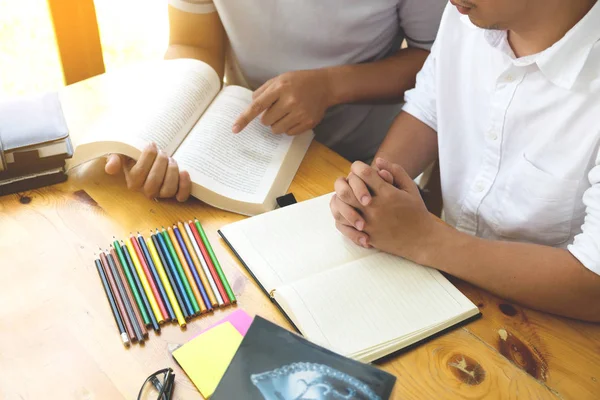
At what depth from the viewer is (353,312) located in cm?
76

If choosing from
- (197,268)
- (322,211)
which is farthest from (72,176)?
(322,211)

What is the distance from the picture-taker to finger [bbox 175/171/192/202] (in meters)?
0.92

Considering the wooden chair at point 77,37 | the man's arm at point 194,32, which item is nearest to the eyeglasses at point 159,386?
the man's arm at point 194,32

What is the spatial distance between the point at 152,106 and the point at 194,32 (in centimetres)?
33

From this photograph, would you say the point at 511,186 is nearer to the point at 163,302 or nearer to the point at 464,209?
the point at 464,209

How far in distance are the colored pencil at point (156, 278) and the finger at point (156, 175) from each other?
99mm

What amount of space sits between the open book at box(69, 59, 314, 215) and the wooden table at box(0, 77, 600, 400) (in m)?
0.05

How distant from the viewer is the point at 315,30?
124 centimetres

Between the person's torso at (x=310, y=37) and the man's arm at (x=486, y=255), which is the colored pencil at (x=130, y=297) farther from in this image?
the person's torso at (x=310, y=37)

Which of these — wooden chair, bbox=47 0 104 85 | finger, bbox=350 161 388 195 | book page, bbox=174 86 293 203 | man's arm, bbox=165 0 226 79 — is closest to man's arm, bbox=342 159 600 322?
finger, bbox=350 161 388 195

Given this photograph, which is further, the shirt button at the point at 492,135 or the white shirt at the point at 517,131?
the shirt button at the point at 492,135

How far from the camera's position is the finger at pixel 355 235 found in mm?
855

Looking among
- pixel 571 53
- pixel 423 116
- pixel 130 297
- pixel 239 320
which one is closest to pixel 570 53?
pixel 571 53

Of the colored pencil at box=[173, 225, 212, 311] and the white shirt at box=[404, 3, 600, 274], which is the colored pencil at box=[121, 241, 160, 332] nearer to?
the colored pencil at box=[173, 225, 212, 311]
